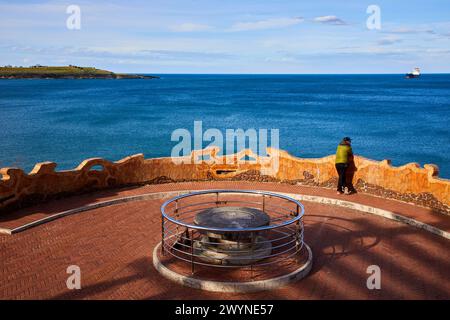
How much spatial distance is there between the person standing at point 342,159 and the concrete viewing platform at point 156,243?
0.52 metres

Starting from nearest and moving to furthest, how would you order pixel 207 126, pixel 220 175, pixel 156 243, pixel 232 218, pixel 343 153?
1. pixel 232 218
2. pixel 156 243
3. pixel 343 153
4. pixel 220 175
5. pixel 207 126

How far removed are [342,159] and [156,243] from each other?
736cm

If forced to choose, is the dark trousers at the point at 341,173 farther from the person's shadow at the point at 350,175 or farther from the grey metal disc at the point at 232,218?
the grey metal disc at the point at 232,218

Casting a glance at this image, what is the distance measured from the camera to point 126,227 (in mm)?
12461

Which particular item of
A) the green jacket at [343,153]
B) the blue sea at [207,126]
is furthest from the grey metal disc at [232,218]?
the blue sea at [207,126]

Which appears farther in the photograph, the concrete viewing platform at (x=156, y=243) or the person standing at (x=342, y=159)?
the person standing at (x=342, y=159)

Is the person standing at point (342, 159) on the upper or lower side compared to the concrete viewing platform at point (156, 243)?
upper

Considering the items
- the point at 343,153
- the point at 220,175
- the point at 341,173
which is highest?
the point at 343,153

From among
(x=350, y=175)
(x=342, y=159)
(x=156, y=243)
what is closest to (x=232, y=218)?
(x=156, y=243)

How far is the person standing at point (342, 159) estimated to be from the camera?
14.9 metres

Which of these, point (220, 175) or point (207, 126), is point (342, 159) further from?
point (207, 126)

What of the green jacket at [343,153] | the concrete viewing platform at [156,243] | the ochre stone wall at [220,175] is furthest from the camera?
the green jacket at [343,153]

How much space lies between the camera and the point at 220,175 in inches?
687
